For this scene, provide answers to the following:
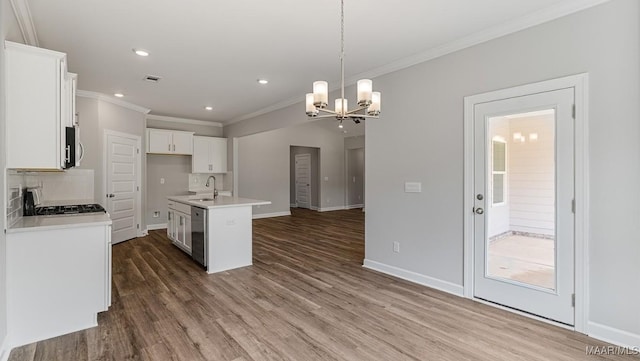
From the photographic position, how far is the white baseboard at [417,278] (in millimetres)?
3305

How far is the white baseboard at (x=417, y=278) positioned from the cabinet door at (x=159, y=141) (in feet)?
17.3

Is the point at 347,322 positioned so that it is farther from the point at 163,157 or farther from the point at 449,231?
the point at 163,157

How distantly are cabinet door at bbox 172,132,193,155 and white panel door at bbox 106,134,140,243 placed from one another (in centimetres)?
104

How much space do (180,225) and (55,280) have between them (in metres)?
2.62

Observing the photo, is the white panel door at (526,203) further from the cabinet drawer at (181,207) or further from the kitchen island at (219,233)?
the cabinet drawer at (181,207)

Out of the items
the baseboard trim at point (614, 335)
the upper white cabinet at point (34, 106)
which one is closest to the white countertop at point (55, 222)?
the upper white cabinet at point (34, 106)

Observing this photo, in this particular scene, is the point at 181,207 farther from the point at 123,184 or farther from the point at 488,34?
the point at 488,34

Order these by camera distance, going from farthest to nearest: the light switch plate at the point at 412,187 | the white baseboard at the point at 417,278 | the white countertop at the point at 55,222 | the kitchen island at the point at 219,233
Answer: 1. the kitchen island at the point at 219,233
2. the light switch plate at the point at 412,187
3. the white baseboard at the point at 417,278
4. the white countertop at the point at 55,222

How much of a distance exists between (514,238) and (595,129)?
1137mm

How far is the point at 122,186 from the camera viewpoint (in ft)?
19.2

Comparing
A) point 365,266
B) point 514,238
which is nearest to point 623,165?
point 514,238

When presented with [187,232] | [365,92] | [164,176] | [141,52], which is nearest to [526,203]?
[365,92]

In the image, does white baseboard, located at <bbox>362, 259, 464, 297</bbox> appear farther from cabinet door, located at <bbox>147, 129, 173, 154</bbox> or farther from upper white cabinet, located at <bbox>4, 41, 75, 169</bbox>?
cabinet door, located at <bbox>147, 129, 173, 154</bbox>

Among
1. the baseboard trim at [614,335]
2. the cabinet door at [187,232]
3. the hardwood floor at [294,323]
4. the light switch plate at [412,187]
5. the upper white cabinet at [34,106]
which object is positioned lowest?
the hardwood floor at [294,323]
